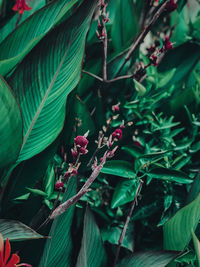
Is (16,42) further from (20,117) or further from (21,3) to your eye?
(20,117)

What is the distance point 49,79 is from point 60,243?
31 cm

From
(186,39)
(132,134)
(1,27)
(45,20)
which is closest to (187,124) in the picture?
(132,134)

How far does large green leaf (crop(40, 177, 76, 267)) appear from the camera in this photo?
53cm

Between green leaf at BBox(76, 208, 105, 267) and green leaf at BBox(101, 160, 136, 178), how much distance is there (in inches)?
3.4

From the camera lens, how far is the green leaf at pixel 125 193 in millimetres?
598

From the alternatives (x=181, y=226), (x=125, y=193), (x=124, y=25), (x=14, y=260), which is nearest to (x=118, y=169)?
(x=125, y=193)

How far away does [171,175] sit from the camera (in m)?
0.60

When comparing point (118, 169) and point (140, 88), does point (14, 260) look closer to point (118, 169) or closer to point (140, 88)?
point (118, 169)

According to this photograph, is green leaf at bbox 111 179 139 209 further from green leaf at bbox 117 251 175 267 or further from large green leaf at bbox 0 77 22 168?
large green leaf at bbox 0 77 22 168

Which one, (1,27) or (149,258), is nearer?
(149,258)

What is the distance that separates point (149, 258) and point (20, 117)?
1.08 feet

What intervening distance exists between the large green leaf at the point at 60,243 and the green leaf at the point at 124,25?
0.45 m

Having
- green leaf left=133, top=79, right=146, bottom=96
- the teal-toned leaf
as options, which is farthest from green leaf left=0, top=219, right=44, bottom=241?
the teal-toned leaf

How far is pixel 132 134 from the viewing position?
0.71m
